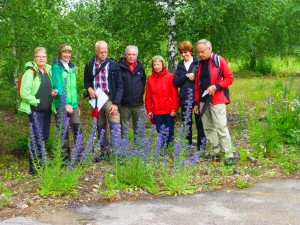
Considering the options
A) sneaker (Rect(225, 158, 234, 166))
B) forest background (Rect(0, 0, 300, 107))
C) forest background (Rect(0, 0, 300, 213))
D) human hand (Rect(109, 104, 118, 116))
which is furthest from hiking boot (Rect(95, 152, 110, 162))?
forest background (Rect(0, 0, 300, 107))

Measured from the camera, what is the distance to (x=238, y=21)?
36.9 ft

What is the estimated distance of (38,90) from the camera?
21.3 ft

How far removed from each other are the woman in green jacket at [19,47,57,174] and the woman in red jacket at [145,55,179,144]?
1.78 m

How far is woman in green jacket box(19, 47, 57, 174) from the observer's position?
636 centimetres

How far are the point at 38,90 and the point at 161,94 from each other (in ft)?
7.00

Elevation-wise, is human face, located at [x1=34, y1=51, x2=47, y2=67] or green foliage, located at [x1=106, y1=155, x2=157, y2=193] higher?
human face, located at [x1=34, y1=51, x2=47, y2=67]

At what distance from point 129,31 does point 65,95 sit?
19.9 ft

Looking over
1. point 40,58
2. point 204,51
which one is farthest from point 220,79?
point 40,58

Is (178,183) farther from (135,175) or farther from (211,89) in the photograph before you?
(211,89)

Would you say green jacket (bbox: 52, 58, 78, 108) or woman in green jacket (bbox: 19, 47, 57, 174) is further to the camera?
green jacket (bbox: 52, 58, 78, 108)

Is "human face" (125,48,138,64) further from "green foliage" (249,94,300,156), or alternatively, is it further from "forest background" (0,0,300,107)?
"green foliage" (249,94,300,156)

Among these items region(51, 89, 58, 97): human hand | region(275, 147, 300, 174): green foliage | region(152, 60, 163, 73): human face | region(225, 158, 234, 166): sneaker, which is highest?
region(152, 60, 163, 73): human face

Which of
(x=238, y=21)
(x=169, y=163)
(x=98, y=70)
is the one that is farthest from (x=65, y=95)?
(x=238, y=21)

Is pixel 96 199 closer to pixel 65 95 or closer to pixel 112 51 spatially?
pixel 65 95
